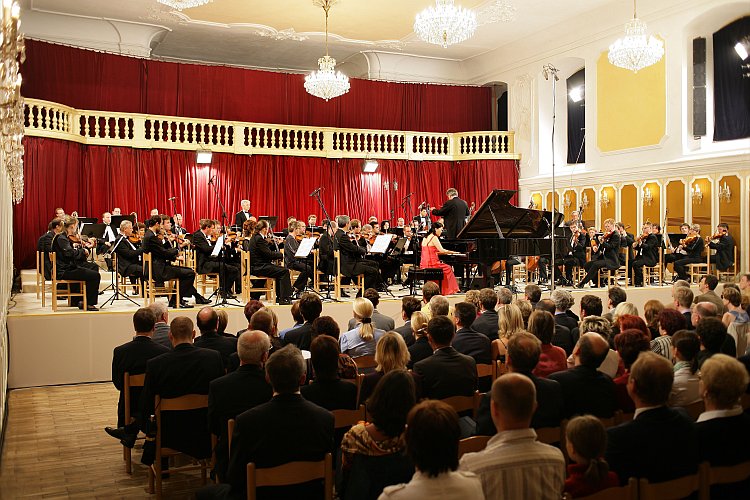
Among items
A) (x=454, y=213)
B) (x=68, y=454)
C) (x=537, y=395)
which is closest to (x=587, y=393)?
(x=537, y=395)

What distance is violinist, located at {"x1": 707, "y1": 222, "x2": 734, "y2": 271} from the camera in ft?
39.9

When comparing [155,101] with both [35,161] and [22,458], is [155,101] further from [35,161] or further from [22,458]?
[22,458]

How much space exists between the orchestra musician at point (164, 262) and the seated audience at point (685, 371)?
6.54 metres

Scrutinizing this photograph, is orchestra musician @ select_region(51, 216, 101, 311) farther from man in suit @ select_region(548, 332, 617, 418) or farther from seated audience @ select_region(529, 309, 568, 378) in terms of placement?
man in suit @ select_region(548, 332, 617, 418)

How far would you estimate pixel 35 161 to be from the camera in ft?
42.5

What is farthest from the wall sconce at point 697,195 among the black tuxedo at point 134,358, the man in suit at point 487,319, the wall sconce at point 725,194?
the black tuxedo at point 134,358

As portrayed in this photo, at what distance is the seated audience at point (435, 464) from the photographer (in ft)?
6.84

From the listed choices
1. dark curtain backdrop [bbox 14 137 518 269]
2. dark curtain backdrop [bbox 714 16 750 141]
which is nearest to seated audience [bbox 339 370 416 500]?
dark curtain backdrop [bbox 14 137 518 269]

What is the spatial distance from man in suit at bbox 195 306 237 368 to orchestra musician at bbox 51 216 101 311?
4.38 metres

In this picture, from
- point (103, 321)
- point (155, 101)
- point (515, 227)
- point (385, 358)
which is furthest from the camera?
point (155, 101)

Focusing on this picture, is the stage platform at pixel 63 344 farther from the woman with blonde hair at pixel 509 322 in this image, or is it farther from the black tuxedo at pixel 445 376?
the black tuxedo at pixel 445 376

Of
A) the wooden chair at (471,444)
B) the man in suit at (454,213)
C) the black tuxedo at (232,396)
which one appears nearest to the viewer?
the wooden chair at (471,444)

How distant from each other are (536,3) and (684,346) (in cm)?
1267

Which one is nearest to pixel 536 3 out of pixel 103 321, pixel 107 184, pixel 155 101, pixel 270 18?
pixel 270 18
